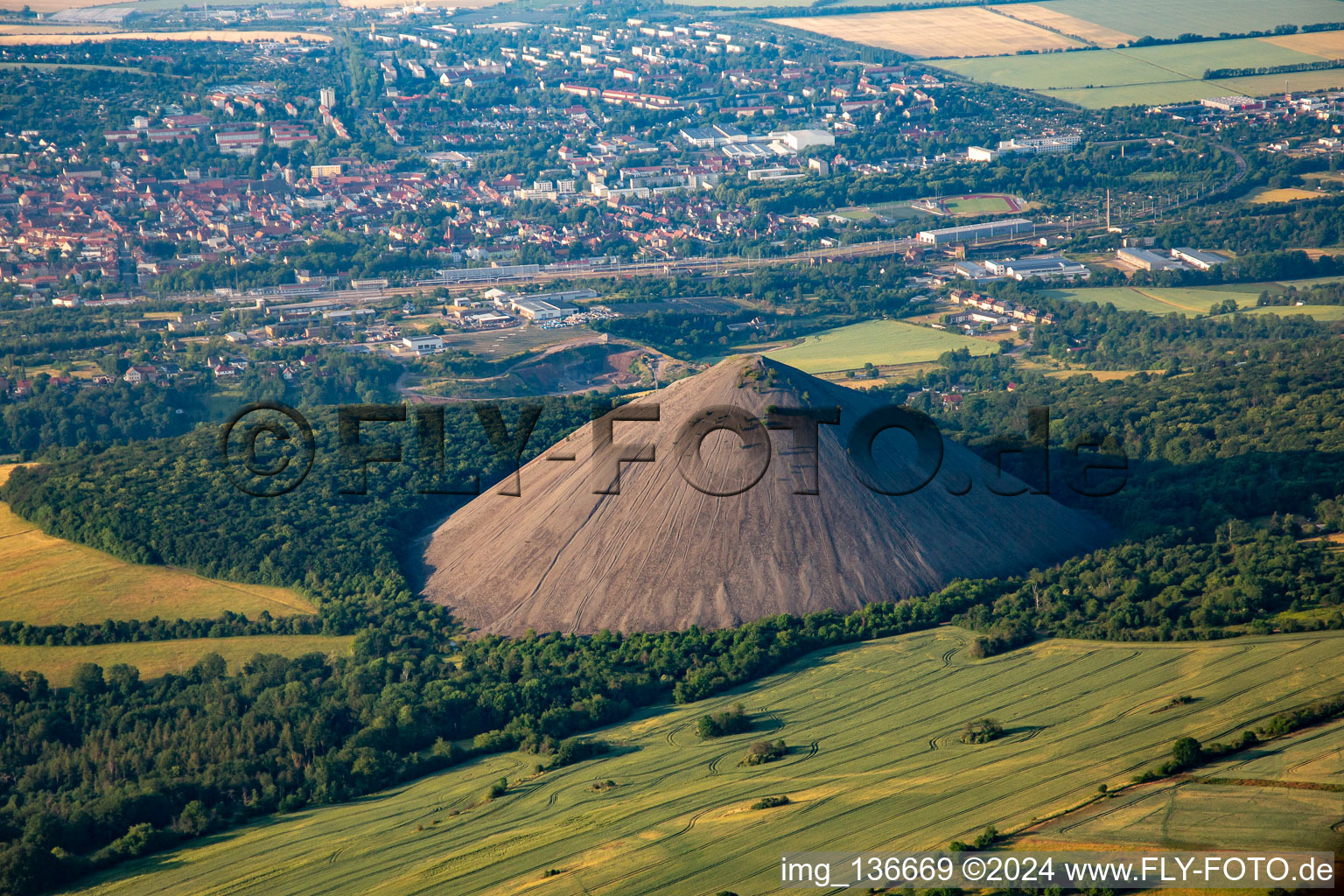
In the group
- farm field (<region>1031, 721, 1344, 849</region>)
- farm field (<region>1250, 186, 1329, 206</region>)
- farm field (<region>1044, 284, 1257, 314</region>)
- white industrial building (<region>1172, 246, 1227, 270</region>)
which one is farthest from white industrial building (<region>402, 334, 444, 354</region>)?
farm field (<region>1031, 721, 1344, 849</region>)

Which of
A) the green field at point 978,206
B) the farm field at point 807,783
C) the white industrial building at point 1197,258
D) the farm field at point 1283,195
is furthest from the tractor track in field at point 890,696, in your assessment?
the green field at point 978,206

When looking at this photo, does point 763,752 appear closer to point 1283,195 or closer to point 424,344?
point 424,344

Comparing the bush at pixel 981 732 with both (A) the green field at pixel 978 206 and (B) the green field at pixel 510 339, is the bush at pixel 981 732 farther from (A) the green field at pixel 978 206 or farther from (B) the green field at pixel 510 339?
(A) the green field at pixel 978 206

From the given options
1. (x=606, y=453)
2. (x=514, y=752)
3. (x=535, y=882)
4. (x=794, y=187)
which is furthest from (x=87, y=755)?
(x=794, y=187)

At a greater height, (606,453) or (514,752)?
(606,453)

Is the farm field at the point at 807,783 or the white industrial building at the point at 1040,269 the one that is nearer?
the farm field at the point at 807,783

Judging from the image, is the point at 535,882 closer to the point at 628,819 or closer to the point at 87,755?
the point at 628,819

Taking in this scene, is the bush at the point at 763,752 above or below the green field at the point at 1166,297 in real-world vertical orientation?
below
